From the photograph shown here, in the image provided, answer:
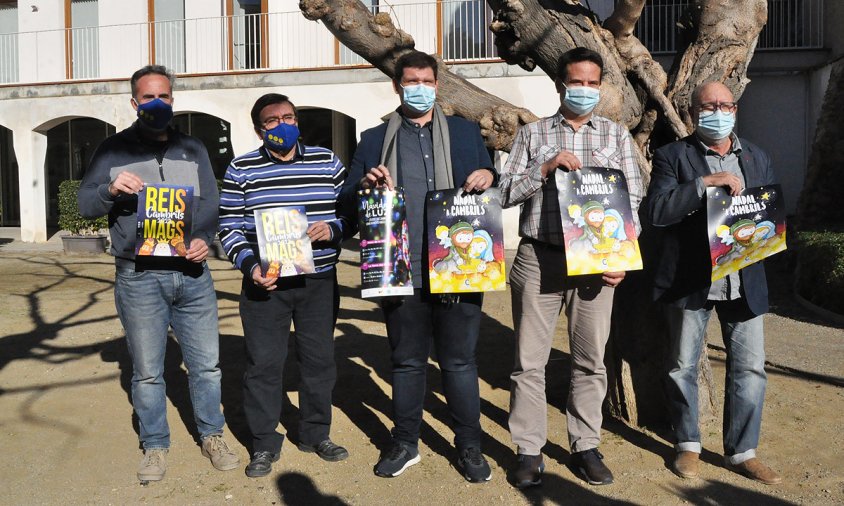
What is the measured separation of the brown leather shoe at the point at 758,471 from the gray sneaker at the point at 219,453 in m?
2.59

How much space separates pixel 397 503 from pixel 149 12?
17458 millimetres

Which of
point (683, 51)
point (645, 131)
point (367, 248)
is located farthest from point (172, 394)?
point (683, 51)

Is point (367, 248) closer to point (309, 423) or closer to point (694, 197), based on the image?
point (309, 423)

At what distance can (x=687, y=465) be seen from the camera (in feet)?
13.9

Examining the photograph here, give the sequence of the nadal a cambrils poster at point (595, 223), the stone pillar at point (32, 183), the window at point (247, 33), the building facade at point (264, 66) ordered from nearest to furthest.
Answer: the nadal a cambrils poster at point (595, 223) → the building facade at point (264, 66) → the window at point (247, 33) → the stone pillar at point (32, 183)

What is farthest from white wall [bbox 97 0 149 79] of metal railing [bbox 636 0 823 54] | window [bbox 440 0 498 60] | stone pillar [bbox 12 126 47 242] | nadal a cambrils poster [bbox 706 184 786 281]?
nadal a cambrils poster [bbox 706 184 786 281]

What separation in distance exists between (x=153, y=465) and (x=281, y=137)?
180cm

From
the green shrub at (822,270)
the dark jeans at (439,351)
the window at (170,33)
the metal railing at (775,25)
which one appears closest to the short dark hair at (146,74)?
the dark jeans at (439,351)

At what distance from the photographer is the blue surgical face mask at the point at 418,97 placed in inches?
161

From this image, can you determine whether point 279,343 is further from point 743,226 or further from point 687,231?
point 743,226

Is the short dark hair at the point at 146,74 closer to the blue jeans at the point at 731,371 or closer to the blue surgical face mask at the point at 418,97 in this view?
the blue surgical face mask at the point at 418,97

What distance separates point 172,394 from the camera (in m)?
5.93

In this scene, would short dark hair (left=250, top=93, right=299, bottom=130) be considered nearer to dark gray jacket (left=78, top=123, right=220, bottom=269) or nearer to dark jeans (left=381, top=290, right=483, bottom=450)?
dark gray jacket (left=78, top=123, right=220, bottom=269)

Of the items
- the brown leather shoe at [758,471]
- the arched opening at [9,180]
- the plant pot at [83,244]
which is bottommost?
the brown leather shoe at [758,471]
